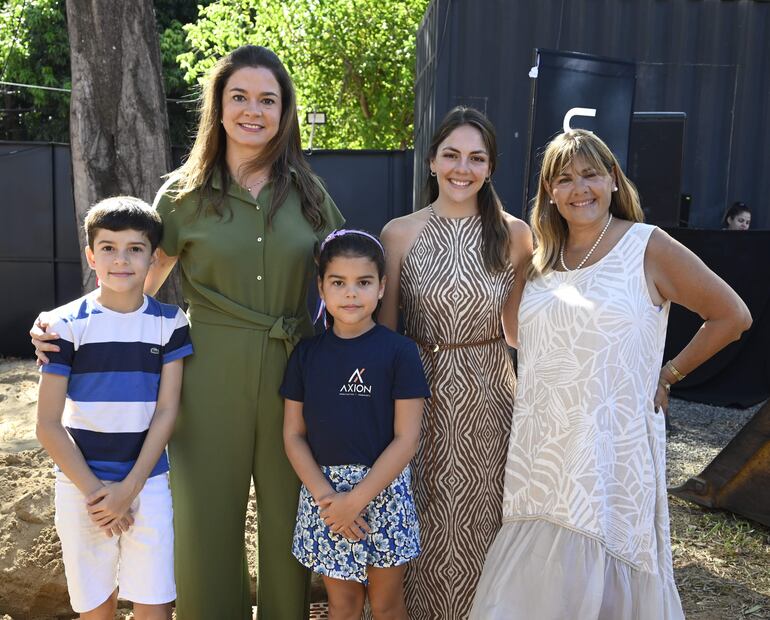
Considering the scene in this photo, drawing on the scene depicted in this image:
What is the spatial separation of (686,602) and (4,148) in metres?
7.32

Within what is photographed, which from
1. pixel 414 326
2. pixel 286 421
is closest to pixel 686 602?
pixel 414 326

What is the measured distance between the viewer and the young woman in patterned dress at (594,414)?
2.27m

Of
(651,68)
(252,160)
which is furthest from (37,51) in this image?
(252,160)

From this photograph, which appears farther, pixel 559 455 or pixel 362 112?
pixel 362 112

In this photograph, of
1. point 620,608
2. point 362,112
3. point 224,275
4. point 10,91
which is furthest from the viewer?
point 10,91

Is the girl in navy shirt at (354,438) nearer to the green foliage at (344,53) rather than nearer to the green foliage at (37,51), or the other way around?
the green foliage at (344,53)

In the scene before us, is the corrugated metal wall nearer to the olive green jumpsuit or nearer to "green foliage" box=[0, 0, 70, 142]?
the olive green jumpsuit

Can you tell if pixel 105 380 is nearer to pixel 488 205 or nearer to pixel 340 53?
pixel 488 205

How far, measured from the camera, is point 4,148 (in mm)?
8016

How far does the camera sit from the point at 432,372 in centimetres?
260

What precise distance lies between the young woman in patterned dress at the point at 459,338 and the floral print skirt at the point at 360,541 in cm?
31

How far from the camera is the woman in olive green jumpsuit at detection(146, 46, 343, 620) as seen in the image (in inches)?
95.2

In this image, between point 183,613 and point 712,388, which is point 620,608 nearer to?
point 183,613

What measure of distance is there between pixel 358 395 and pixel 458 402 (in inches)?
16.5
